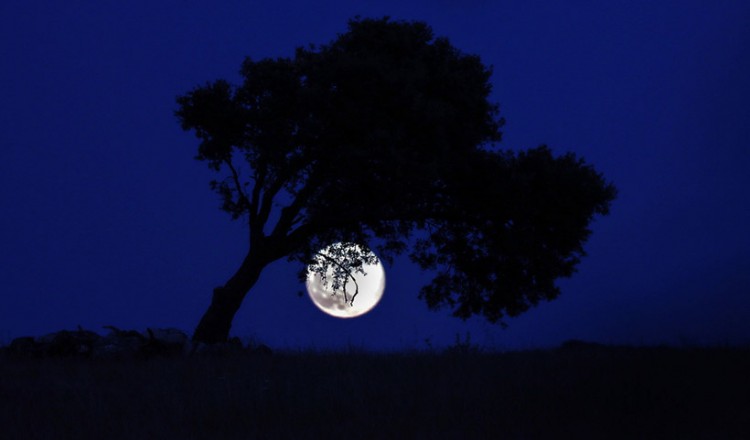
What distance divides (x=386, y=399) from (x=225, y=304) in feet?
43.7

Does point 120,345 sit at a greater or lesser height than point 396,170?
lesser

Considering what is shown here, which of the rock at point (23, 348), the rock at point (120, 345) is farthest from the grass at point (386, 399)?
the rock at point (23, 348)

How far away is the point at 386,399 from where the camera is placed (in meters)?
12.4

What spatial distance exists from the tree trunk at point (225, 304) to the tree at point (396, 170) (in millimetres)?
43

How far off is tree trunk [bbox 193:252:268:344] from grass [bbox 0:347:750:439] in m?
6.23

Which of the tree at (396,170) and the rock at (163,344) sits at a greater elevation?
the tree at (396,170)

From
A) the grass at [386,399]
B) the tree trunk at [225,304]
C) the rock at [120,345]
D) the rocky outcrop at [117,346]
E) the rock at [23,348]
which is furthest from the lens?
the tree trunk at [225,304]

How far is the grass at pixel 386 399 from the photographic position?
1059 cm

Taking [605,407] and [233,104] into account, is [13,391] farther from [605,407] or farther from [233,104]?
[233,104]

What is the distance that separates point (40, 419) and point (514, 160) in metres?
17.7

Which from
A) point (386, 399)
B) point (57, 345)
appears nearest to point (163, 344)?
point (57, 345)

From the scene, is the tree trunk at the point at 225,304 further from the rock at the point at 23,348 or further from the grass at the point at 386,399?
the grass at the point at 386,399

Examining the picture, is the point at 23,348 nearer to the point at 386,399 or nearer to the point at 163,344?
the point at 163,344

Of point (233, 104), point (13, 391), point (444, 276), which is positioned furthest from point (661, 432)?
point (233, 104)
